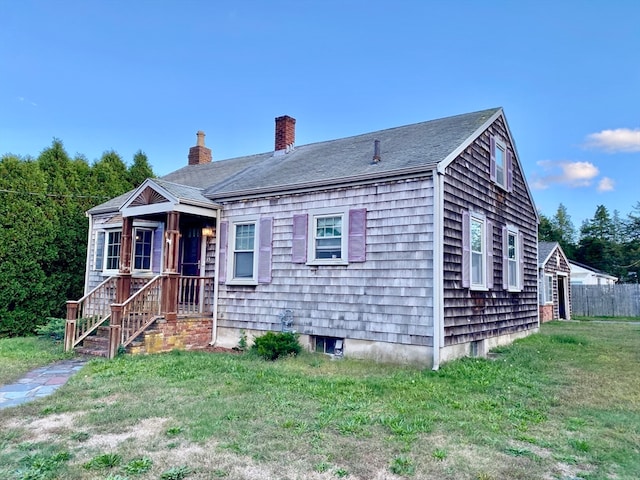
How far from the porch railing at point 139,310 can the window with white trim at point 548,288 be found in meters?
16.0

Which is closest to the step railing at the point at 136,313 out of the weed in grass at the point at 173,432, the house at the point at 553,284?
the weed in grass at the point at 173,432

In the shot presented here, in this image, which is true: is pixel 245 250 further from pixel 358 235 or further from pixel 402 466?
pixel 402 466

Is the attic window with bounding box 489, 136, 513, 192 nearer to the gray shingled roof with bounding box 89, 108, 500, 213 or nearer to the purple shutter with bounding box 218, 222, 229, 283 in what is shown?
the gray shingled roof with bounding box 89, 108, 500, 213

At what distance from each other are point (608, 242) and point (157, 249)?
1699 inches

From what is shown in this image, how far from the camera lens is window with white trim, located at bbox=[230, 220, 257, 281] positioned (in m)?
10.2

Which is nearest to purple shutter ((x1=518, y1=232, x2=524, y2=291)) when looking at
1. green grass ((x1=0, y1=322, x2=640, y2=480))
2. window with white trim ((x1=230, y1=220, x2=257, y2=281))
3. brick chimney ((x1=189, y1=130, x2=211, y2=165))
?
green grass ((x1=0, y1=322, x2=640, y2=480))

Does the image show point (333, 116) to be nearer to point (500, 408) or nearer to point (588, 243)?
point (500, 408)

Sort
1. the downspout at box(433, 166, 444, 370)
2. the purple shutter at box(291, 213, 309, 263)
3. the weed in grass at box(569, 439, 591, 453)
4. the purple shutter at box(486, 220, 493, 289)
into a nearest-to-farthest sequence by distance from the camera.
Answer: the weed in grass at box(569, 439, 591, 453) < the downspout at box(433, 166, 444, 370) < the purple shutter at box(291, 213, 309, 263) < the purple shutter at box(486, 220, 493, 289)

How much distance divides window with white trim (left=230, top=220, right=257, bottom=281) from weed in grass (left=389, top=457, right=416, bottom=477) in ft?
22.5

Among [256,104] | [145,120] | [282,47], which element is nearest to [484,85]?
[282,47]

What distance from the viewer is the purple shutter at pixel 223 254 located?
1036 centimetres

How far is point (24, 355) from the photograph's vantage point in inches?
350

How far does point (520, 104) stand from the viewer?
1352 centimetres

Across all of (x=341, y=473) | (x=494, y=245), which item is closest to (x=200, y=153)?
(x=494, y=245)
